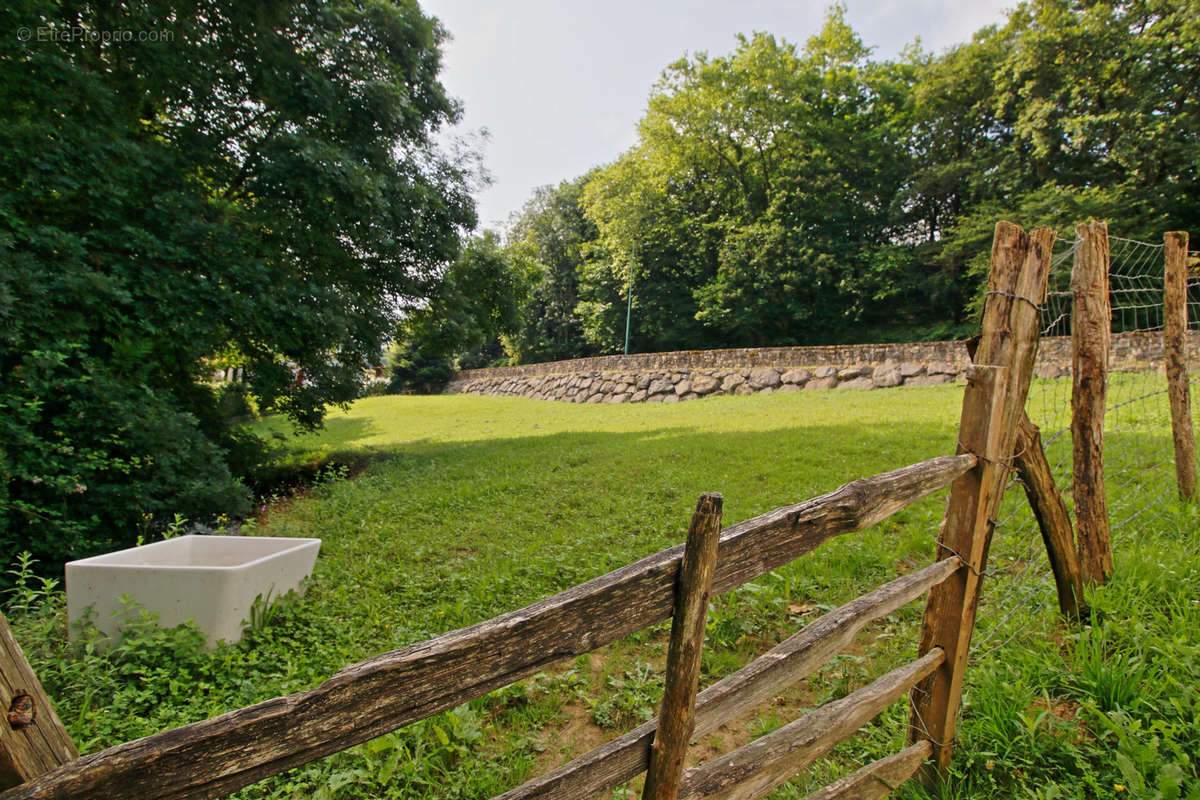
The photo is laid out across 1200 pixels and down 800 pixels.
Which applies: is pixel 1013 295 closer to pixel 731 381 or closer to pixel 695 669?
pixel 695 669

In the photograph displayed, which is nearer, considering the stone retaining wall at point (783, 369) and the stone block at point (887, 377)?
the stone retaining wall at point (783, 369)

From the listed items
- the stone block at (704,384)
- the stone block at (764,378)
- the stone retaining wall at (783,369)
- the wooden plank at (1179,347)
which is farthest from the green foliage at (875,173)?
the wooden plank at (1179,347)

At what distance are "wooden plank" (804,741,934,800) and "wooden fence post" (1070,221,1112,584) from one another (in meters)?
1.52

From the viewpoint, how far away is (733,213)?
28.6 meters

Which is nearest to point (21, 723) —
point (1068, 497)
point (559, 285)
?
point (1068, 497)

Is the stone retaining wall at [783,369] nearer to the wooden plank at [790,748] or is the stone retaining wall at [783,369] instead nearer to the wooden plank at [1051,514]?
the wooden plank at [1051,514]

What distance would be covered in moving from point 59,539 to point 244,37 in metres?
6.80

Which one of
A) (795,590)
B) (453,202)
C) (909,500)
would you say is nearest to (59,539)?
(795,590)

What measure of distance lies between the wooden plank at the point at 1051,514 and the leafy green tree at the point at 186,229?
6651 millimetres

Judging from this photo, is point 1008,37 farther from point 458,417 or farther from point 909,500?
point 909,500

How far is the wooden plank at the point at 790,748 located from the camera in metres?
1.41

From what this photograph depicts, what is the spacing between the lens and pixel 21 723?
0.73 meters

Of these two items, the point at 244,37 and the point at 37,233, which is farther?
the point at 244,37

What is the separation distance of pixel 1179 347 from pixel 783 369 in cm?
1304
